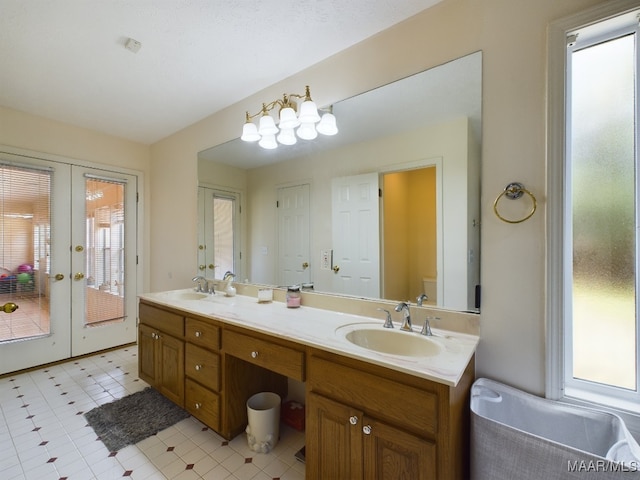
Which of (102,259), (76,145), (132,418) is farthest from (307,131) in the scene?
(102,259)

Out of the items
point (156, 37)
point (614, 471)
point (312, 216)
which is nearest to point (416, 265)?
point (312, 216)

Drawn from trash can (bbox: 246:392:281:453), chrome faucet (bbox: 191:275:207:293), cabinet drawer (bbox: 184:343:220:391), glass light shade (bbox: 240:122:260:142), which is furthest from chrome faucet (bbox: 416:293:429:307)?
chrome faucet (bbox: 191:275:207:293)

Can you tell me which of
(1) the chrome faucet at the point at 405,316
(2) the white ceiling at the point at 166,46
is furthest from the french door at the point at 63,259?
(1) the chrome faucet at the point at 405,316

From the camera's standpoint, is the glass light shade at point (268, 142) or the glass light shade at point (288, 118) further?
the glass light shade at point (268, 142)

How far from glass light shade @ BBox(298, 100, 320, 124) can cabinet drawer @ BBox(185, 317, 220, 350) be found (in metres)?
1.45

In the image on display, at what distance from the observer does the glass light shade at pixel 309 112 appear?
6.03 feet

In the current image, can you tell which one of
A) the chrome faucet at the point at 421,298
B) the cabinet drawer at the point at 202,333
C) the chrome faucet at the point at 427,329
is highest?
the chrome faucet at the point at 421,298

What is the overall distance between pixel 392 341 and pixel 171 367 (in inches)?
64.1

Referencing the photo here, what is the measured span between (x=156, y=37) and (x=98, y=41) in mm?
373

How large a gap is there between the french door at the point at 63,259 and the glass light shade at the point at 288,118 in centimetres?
253

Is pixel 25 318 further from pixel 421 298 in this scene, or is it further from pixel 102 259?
pixel 421 298

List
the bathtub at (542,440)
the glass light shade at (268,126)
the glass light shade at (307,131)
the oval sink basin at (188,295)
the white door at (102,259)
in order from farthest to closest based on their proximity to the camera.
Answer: the white door at (102,259)
the oval sink basin at (188,295)
the glass light shade at (268,126)
the glass light shade at (307,131)
the bathtub at (542,440)

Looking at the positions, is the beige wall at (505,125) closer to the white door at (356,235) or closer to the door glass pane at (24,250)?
the white door at (356,235)

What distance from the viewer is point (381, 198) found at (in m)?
1.78
